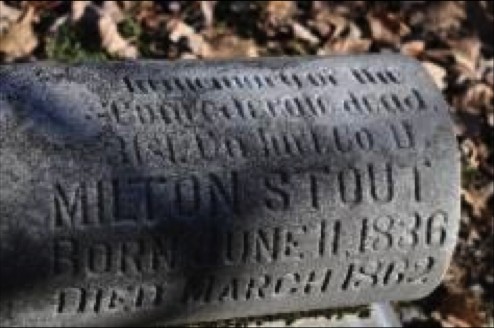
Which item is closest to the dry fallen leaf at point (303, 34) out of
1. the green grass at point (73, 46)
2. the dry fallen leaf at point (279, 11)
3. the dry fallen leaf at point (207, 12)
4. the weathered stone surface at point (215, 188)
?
the dry fallen leaf at point (279, 11)

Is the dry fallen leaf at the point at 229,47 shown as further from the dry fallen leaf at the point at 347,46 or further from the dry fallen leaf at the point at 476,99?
the dry fallen leaf at the point at 476,99

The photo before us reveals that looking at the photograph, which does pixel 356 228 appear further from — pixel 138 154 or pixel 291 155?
pixel 138 154

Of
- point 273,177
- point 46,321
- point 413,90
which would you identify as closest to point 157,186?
point 273,177

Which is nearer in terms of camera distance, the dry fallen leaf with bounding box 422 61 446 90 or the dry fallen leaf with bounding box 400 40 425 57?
the dry fallen leaf with bounding box 422 61 446 90

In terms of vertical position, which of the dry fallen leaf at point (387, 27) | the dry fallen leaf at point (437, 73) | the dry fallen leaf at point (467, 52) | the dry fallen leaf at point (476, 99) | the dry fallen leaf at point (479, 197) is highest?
the dry fallen leaf at point (387, 27)

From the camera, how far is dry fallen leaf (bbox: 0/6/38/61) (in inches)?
138

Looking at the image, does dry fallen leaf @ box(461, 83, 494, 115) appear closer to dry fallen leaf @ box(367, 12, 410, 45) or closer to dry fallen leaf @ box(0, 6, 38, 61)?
dry fallen leaf @ box(367, 12, 410, 45)

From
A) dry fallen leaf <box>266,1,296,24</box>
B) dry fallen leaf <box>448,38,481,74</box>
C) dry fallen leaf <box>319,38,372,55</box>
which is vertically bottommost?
dry fallen leaf <box>448,38,481,74</box>

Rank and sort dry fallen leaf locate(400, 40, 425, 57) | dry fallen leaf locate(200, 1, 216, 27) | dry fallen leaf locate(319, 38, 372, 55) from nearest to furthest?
1. dry fallen leaf locate(200, 1, 216, 27)
2. dry fallen leaf locate(319, 38, 372, 55)
3. dry fallen leaf locate(400, 40, 425, 57)

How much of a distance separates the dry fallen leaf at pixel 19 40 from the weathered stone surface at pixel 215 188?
122 centimetres

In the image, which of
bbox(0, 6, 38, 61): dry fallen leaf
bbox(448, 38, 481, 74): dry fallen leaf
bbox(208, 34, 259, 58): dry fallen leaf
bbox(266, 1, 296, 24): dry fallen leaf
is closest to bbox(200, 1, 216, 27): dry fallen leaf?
bbox(208, 34, 259, 58): dry fallen leaf

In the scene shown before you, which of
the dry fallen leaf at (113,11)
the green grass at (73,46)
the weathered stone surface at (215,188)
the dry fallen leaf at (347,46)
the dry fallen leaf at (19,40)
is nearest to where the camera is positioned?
the weathered stone surface at (215,188)

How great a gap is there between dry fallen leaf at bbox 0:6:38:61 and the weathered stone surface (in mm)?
1219

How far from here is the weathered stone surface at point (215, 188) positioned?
214cm
